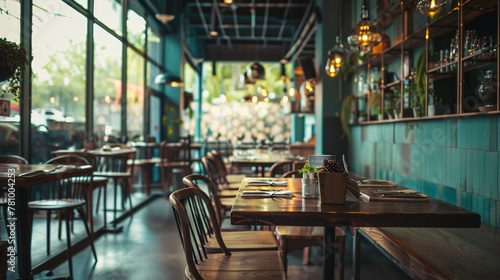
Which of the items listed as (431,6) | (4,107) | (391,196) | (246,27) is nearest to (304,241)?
(391,196)

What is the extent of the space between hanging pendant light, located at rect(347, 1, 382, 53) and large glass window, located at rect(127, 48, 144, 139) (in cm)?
501

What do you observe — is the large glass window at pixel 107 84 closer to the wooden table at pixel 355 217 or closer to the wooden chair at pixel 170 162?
the wooden chair at pixel 170 162

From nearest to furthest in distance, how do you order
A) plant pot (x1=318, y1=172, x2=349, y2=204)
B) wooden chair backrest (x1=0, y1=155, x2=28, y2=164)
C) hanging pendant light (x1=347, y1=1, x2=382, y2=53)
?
plant pot (x1=318, y1=172, x2=349, y2=204)
wooden chair backrest (x1=0, y1=155, x2=28, y2=164)
hanging pendant light (x1=347, y1=1, x2=382, y2=53)

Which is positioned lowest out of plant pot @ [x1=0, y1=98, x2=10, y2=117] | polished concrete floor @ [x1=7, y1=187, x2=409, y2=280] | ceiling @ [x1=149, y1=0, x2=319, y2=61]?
polished concrete floor @ [x1=7, y1=187, x2=409, y2=280]

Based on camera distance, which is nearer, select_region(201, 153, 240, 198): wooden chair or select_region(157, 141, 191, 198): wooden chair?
select_region(201, 153, 240, 198): wooden chair

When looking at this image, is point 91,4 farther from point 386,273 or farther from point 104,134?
point 386,273

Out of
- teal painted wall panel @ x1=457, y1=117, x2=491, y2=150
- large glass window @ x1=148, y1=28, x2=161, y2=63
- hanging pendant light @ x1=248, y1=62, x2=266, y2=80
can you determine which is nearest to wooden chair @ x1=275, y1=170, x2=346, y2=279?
teal painted wall panel @ x1=457, y1=117, x2=491, y2=150

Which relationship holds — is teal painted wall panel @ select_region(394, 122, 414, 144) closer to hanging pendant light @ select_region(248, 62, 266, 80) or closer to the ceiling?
hanging pendant light @ select_region(248, 62, 266, 80)

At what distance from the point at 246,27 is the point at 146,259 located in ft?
32.7

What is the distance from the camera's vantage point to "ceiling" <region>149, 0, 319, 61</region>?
1114cm

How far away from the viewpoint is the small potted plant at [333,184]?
223 centimetres

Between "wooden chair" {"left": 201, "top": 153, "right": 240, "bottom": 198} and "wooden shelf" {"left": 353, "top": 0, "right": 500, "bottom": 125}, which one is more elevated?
"wooden shelf" {"left": 353, "top": 0, "right": 500, "bottom": 125}

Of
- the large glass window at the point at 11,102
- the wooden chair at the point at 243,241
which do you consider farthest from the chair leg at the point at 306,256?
the large glass window at the point at 11,102

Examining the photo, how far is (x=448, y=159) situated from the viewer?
411 centimetres
